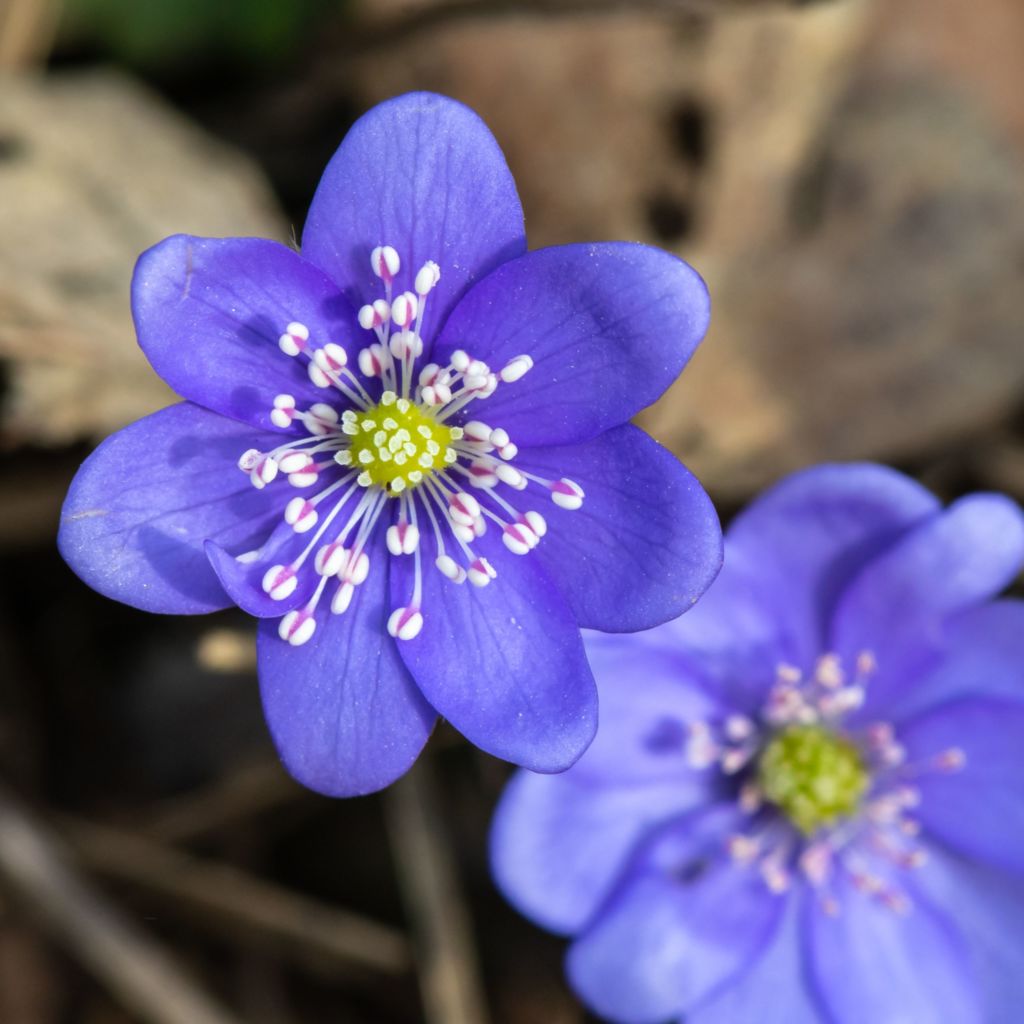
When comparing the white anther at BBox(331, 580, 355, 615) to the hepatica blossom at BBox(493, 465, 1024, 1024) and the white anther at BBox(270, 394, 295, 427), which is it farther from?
the hepatica blossom at BBox(493, 465, 1024, 1024)

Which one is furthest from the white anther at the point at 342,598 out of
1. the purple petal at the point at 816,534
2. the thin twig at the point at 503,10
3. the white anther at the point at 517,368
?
the thin twig at the point at 503,10

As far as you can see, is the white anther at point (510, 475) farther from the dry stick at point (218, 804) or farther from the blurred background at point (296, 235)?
the dry stick at point (218, 804)

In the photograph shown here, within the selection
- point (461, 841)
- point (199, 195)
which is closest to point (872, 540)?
point (461, 841)

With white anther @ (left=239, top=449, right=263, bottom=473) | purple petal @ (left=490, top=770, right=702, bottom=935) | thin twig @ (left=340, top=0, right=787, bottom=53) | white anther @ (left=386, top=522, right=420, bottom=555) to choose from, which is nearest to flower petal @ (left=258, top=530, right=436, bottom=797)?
white anther @ (left=386, top=522, right=420, bottom=555)

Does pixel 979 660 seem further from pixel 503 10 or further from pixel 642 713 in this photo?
pixel 503 10

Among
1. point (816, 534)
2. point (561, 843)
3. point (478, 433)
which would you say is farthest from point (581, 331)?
point (561, 843)

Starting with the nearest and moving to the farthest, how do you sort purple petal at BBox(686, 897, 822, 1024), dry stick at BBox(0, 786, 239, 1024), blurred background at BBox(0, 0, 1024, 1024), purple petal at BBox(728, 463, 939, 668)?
purple petal at BBox(728, 463, 939, 668) < purple petal at BBox(686, 897, 822, 1024) < dry stick at BBox(0, 786, 239, 1024) < blurred background at BBox(0, 0, 1024, 1024)

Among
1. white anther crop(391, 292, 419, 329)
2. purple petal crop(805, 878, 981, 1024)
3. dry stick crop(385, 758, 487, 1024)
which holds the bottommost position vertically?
dry stick crop(385, 758, 487, 1024)
